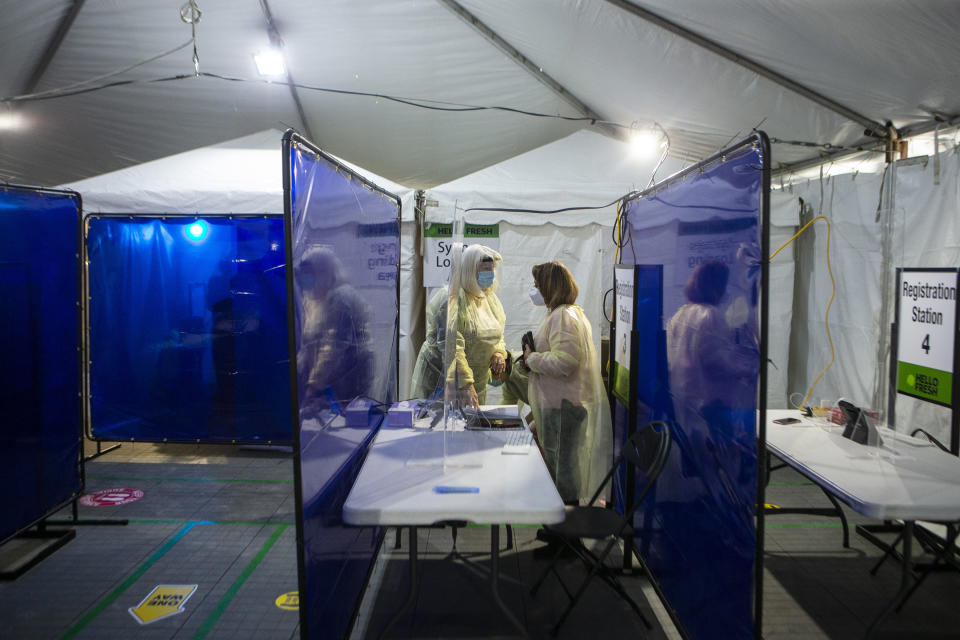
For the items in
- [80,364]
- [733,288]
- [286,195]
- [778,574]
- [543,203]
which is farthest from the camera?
[543,203]

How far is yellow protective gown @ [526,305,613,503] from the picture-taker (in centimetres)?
307

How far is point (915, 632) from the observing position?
95.7 inches

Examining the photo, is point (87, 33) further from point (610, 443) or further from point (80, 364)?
point (610, 443)

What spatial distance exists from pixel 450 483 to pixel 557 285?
1427mm

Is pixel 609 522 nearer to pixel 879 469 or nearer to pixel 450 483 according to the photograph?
pixel 450 483

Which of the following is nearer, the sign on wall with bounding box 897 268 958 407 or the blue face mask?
the sign on wall with bounding box 897 268 958 407

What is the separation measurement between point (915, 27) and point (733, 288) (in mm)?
1352

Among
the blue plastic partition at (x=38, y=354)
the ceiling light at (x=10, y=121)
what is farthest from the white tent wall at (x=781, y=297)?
the ceiling light at (x=10, y=121)

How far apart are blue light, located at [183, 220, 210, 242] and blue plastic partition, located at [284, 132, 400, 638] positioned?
2.02 metres

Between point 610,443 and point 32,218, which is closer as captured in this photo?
point 32,218

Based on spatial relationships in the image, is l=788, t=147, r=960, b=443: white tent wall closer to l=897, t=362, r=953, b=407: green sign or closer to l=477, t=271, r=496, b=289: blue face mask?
l=897, t=362, r=953, b=407: green sign

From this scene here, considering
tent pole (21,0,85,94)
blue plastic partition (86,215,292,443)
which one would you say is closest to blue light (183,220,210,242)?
blue plastic partition (86,215,292,443)

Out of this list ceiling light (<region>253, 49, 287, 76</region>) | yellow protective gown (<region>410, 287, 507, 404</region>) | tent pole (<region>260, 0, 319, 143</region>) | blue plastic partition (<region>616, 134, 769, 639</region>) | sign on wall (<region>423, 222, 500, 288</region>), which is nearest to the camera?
blue plastic partition (<region>616, 134, 769, 639</region>)

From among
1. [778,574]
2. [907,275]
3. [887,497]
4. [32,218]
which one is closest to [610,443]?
[778,574]
